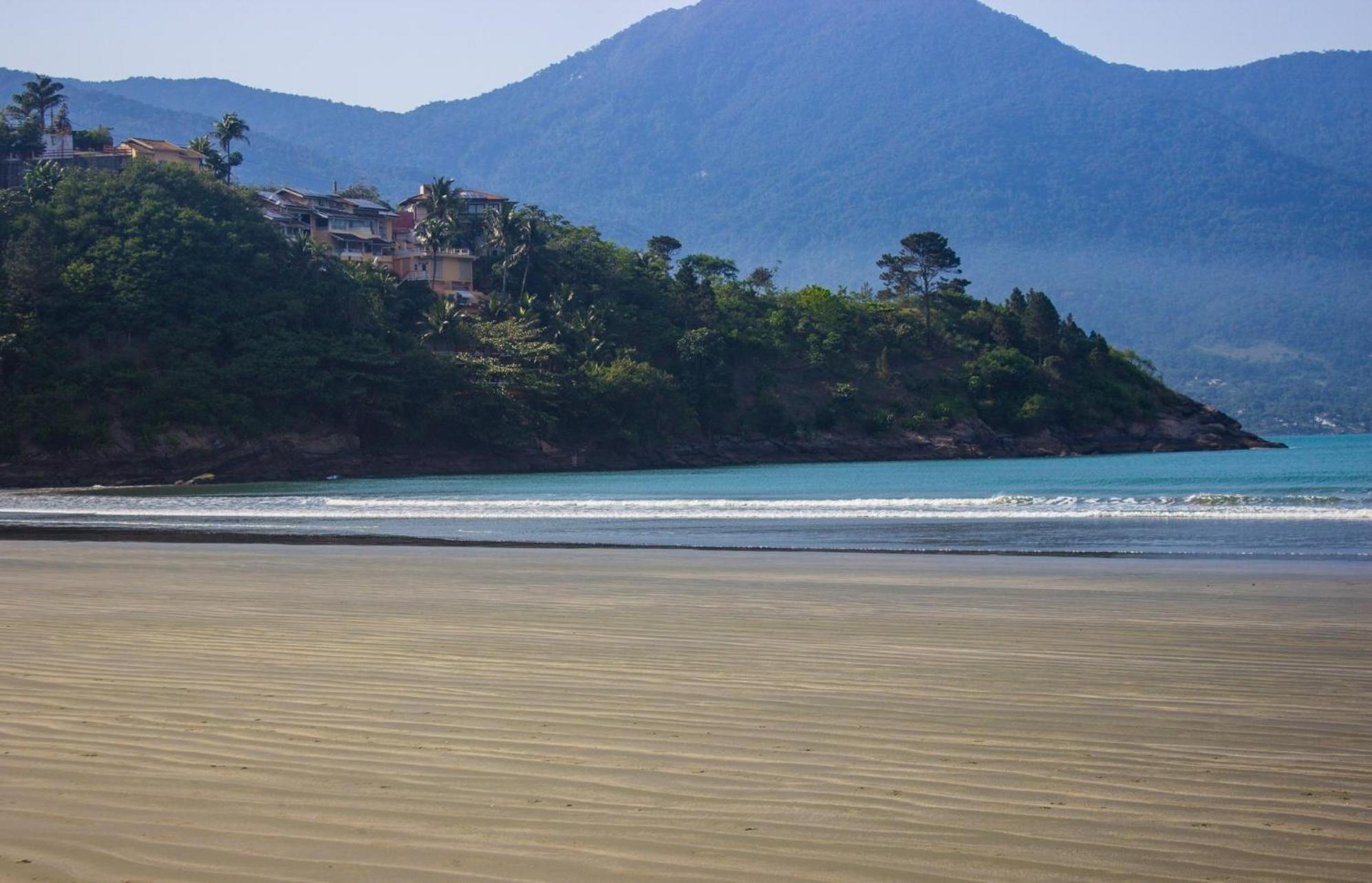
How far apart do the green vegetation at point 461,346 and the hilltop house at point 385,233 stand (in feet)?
10.1

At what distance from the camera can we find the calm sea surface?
2108cm

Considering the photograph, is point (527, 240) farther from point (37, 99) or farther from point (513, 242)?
point (37, 99)

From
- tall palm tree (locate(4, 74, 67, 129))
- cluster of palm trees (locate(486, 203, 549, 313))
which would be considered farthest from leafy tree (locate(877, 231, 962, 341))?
tall palm tree (locate(4, 74, 67, 129))

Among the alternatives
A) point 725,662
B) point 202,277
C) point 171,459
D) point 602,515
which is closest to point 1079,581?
point 725,662

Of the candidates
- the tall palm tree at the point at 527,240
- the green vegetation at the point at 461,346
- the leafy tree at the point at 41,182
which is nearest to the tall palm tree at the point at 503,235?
the green vegetation at the point at 461,346

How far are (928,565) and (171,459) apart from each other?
53372 millimetres

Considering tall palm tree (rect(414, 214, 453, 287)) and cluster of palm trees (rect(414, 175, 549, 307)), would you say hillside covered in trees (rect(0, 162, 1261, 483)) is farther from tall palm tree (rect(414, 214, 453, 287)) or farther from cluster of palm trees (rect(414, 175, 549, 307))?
tall palm tree (rect(414, 214, 453, 287))

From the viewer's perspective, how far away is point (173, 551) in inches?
766

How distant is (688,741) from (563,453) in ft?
228

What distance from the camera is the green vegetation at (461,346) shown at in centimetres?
6300

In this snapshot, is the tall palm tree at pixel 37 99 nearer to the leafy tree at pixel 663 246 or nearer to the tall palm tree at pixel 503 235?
the tall palm tree at pixel 503 235

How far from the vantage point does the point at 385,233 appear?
97438 millimetres

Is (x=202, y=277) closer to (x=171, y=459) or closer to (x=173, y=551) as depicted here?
(x=171, y=459)

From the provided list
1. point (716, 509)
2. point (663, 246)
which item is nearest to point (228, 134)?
point (663, 246)
